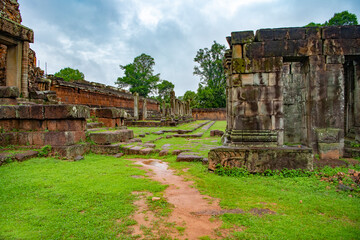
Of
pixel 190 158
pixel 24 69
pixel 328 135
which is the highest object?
pixel 24 69

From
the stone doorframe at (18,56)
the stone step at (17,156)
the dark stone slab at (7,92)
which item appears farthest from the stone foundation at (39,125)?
the stone doorframe at (18,56)

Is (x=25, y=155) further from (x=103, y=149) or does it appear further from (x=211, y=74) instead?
(x=211, y=74)

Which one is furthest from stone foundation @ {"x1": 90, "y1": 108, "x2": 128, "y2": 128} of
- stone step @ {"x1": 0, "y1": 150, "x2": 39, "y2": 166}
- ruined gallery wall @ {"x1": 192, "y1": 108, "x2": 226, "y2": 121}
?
ruined gallery wall @ {"x1": 192, "y1": 108, "x2": 226, "y2": 121}

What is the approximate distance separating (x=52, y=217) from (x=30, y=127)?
15.6ft

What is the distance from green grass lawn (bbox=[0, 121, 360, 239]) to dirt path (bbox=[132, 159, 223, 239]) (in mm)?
147

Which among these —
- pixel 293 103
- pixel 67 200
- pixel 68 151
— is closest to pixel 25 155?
pixel 68 151

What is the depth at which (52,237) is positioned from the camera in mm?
2131

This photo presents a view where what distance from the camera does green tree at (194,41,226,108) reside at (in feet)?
129

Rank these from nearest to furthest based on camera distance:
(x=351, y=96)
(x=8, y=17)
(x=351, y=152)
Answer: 1. (x=351, y=152)
2. (x=351, y=96)
3. (x=8, y=17)

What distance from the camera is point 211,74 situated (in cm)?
4662

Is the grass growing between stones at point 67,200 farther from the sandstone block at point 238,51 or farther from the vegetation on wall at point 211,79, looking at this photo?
the vegetation on wall at point 211,79

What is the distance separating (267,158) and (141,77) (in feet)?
161

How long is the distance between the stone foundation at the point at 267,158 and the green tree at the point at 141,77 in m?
45.8

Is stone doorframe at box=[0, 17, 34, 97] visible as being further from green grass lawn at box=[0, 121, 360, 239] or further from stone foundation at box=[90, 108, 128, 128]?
green grass lawn at box=[0, 121, 360, 239]
